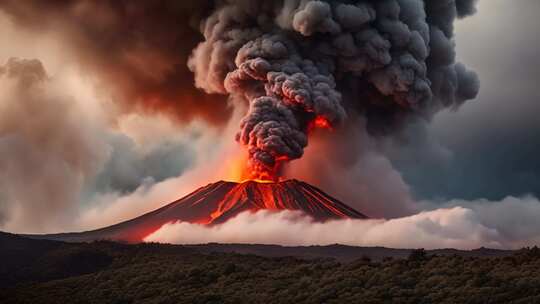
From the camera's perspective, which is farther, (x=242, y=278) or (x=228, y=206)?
(x=228, y=206)

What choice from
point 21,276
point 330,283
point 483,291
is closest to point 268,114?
point 21,276

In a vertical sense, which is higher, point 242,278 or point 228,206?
point 228,206

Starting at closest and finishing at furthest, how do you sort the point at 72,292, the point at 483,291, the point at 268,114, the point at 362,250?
the point at 483,291
the point at 72,292
the point at 362,250
the point at 268,114

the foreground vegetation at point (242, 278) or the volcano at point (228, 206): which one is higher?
the volcano at point (228, 206)

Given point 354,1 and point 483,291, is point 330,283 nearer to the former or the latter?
point 483,291
